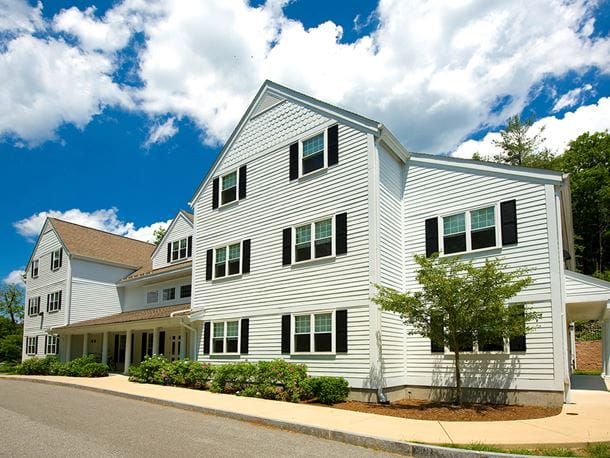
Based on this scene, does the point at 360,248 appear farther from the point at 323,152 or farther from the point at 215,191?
the point at 215,191

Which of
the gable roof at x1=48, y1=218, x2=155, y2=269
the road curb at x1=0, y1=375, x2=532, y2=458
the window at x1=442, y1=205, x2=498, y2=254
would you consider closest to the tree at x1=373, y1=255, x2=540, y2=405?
the window at x1=442, y1=205, x2=498, y2=254

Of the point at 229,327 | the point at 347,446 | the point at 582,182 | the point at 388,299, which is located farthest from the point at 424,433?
the point at 582,182

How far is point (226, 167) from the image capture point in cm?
2164

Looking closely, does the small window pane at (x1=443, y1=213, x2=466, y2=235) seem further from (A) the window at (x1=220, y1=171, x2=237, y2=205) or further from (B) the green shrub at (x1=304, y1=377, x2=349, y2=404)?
(A) the window at (x1=220, y1=171, x2=237, y2=205)

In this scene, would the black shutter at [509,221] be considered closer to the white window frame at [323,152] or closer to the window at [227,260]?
the white window frame at [323,152]

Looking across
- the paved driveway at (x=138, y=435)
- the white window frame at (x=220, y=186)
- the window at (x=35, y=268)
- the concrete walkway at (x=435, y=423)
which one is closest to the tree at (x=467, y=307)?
the concrete walkway at (x=435, y=423)

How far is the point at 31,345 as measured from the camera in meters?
36.2

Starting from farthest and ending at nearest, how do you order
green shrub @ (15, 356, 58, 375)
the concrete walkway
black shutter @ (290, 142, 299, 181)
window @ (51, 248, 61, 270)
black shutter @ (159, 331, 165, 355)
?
window @ (51, 248, 61, 270) < black shutter @ (159, 331, 165, 355) < green shrub @ (15, 356, 58, 375) < black shutter @ (290, 142, 299, 181) < the concrete walkway

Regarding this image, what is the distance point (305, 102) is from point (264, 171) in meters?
3.09

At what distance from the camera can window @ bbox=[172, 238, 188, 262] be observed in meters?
28.8

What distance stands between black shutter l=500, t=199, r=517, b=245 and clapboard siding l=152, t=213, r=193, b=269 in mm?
17770

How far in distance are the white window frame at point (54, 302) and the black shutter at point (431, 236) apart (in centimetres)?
2579

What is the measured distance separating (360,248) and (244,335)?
20.0 feet

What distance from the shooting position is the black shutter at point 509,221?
14.7m
